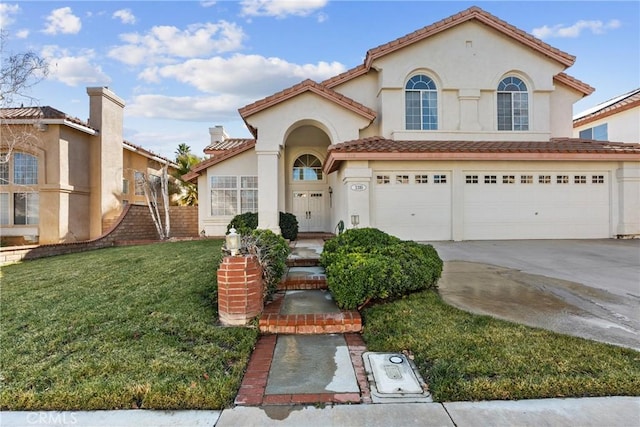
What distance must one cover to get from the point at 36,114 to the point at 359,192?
→ 599 inches

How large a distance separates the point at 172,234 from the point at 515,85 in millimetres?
18857

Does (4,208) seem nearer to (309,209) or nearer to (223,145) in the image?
(223,145)

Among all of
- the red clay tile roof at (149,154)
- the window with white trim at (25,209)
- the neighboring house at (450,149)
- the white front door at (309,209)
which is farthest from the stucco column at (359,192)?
the window with white trim at (25,209)

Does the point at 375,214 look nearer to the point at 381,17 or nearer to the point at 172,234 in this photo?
the point at 381,17

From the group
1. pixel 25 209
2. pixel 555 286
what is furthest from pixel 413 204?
pixel 25 209

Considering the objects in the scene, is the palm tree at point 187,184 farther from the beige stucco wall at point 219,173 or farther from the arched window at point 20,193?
the arched window at point 20,193

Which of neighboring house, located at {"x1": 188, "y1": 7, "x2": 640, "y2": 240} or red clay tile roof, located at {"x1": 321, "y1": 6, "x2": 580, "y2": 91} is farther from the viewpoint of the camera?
red clay tile roof, located at {"x1": 321, "y1": 6, "x2": 580, "y2": 91}

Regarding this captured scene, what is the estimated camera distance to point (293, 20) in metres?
14.4

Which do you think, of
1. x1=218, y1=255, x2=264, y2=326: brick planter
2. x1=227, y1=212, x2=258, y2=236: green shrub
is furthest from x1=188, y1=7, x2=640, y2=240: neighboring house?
x1=218, y1=255, x2=264, y2=326: brick planter

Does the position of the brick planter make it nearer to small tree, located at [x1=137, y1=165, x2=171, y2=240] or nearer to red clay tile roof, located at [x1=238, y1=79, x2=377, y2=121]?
red clay tile roof, located at [x1=238, y1=79, x2=377, y2=121]

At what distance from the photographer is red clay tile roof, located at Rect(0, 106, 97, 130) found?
15.0 metres

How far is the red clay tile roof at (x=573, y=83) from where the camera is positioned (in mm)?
15531

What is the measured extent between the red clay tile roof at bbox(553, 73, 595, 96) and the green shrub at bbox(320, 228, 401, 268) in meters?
14.6

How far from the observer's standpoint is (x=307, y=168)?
17438 mm
